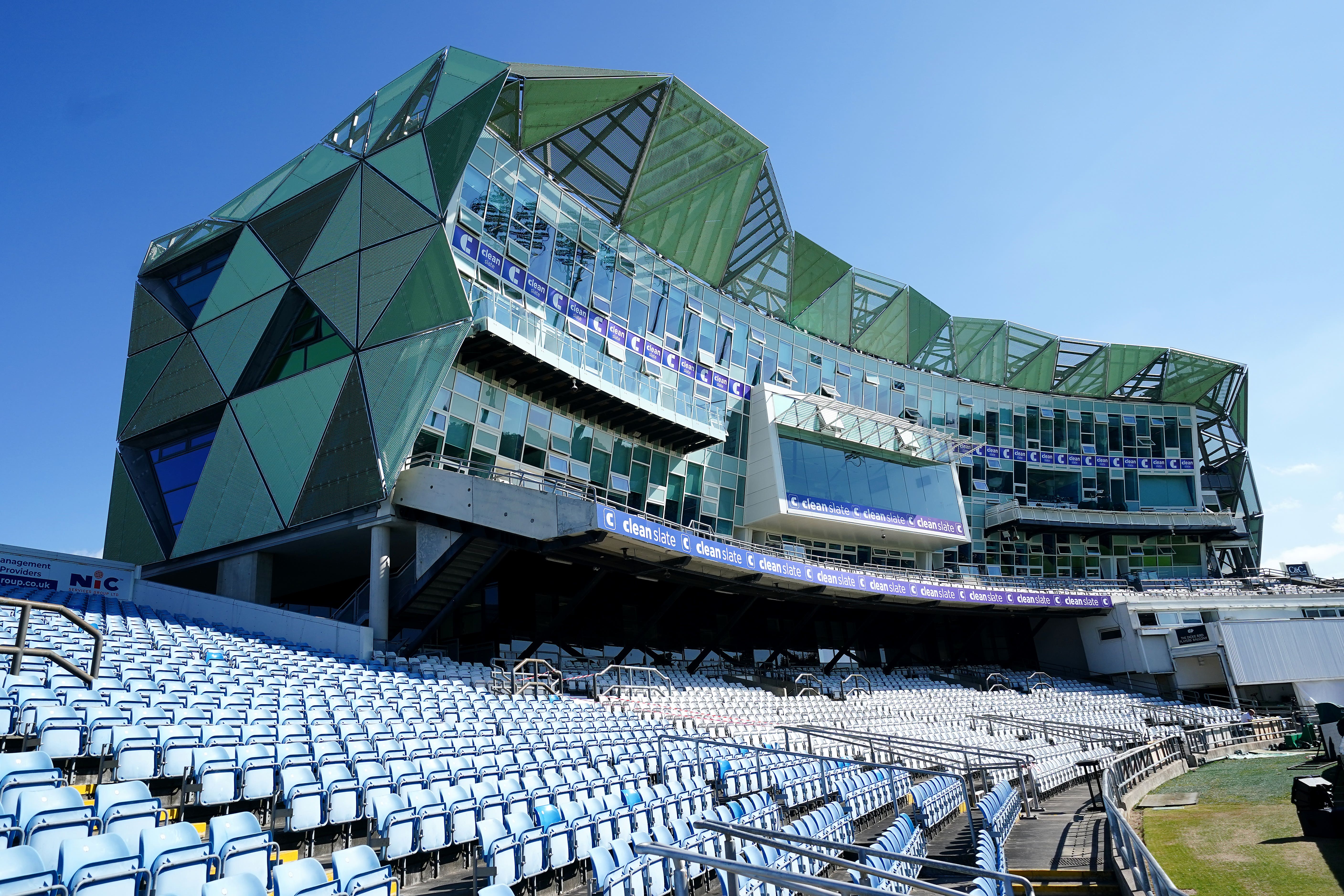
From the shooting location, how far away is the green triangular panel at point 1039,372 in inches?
2128

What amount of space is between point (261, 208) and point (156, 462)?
10.5 metres

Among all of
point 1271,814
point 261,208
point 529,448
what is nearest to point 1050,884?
point 1271,814

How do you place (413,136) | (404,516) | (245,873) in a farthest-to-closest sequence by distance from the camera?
(413,136) → (404,516) → (245,873)

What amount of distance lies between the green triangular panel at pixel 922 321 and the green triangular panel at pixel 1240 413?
2360cm

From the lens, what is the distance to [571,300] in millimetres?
30953

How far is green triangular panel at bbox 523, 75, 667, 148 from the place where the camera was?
27891 millimetres

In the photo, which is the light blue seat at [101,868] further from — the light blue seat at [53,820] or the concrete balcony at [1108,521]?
the concrete balcony at [1108,521]

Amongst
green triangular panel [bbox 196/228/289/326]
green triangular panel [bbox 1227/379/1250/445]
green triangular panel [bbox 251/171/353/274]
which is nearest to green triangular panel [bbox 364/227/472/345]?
green triangular panel [bbox 251/171/353/274]

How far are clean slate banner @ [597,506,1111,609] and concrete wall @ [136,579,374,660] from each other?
685 cm

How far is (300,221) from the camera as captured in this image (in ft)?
98.0

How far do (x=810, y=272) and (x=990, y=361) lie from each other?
15853 millimetres

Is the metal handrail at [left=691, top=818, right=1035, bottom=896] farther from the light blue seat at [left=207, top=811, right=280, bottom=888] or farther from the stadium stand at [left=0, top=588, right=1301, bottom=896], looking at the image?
the light blue seat at [left=207, top=811, right=280, bottom=888]

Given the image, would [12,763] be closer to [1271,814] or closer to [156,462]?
[1271,814]

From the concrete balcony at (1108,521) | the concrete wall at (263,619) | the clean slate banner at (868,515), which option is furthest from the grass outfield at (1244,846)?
the concrete balcony at (1108,521)
